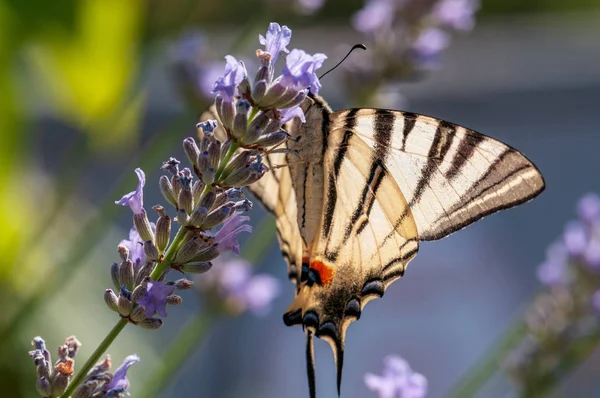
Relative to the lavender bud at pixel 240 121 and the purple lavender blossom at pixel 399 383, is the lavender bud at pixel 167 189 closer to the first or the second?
the lavender bud at pixel 240 121

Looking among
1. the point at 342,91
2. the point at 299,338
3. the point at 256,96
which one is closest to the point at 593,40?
the point at 299,338

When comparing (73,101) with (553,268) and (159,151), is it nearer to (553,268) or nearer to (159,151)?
(159,151)

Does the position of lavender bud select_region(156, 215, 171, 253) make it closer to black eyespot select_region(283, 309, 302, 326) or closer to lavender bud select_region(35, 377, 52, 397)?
lavender bud select_region(35, 377, 52, 397)

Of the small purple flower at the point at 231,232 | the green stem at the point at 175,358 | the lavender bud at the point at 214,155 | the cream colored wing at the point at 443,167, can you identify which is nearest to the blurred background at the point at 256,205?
the green stem at the point at 175,358

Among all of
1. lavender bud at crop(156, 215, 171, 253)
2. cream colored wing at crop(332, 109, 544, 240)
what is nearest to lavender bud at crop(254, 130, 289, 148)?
lavender bud at crop(156, 215, 171, 253)

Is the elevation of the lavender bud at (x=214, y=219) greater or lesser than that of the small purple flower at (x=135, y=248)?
greater

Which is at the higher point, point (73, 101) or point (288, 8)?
point (288, 8)
